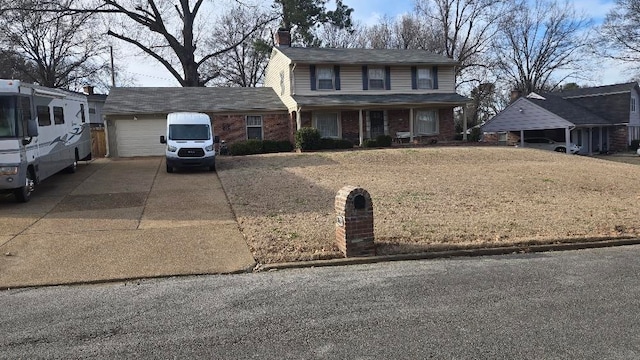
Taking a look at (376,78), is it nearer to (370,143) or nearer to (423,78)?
(423,78)

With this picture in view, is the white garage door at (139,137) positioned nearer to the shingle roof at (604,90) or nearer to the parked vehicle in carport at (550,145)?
the parked vehicle in carport at (550,145)

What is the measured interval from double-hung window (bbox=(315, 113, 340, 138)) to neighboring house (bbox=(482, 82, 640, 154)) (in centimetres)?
1595

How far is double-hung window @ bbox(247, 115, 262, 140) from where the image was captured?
27500 mm

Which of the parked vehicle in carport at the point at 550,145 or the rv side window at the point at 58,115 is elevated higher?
the rv side window at the point at 58,115

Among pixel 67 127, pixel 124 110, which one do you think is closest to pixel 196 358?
pixel 67 127

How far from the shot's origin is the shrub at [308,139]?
79.7 ft

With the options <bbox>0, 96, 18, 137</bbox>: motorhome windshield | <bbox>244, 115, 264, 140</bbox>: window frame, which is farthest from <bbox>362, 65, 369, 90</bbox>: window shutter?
<bbox>0, 96, 18, 137</bbox>: motorhome windshield

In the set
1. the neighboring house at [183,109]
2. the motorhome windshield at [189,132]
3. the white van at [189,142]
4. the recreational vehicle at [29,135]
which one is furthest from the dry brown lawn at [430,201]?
the neighboring house at [183,109]

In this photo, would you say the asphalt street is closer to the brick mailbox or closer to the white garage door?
the brick mailbox

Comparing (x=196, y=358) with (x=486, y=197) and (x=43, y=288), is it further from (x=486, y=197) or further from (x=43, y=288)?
(x=486, y=197)

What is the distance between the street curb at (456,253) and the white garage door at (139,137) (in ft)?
68.2

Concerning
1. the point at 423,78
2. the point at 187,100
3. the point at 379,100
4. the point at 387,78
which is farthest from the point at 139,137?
the point at 423,78

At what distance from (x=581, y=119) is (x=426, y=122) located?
51.8ft

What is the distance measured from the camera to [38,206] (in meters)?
11.3
